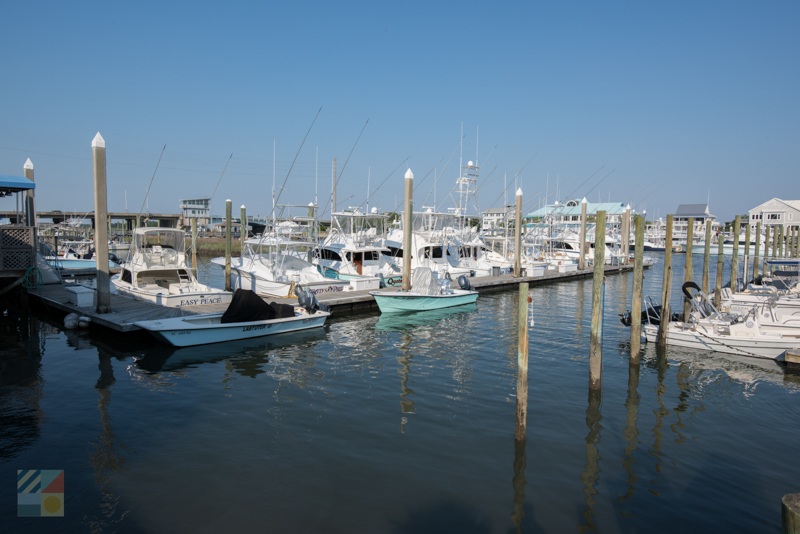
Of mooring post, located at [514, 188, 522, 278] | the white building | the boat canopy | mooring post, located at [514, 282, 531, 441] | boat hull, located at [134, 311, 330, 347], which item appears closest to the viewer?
mooring post, located at [514, 282, 531, 441]

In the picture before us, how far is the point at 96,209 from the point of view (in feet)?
45.2

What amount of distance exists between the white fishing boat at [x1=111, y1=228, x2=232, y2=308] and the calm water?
124 inches

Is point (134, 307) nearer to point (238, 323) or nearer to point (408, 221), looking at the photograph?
point (238, 323)

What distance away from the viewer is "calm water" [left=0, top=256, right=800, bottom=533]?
6.22 m

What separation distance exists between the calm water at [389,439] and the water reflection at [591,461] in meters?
0.03

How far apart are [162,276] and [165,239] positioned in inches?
71.6

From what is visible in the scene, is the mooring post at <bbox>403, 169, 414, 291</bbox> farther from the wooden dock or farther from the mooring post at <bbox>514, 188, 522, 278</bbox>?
the mooring post at <bbox>514, 188, 522, 278</bbox>

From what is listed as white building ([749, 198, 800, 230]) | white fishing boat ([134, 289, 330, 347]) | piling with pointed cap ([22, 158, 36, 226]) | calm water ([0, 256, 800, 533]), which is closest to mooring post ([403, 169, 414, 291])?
white fishing boat ([134, 289, 330, 347])

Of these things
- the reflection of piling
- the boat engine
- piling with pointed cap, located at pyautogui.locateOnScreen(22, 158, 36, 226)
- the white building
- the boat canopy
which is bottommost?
the reflection of piling

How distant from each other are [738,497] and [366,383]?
23.5ft

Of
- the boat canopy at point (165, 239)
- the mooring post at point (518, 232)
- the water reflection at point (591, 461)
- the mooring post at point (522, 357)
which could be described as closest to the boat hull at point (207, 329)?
the boat canopy at point (165, 239)

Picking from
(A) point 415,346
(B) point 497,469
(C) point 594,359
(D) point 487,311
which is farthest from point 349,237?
(B) point 497,469

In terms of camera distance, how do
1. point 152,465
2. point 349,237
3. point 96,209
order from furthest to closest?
point 349,237, point 96,209, point 152,465

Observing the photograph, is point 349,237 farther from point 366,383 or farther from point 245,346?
point 366,383
